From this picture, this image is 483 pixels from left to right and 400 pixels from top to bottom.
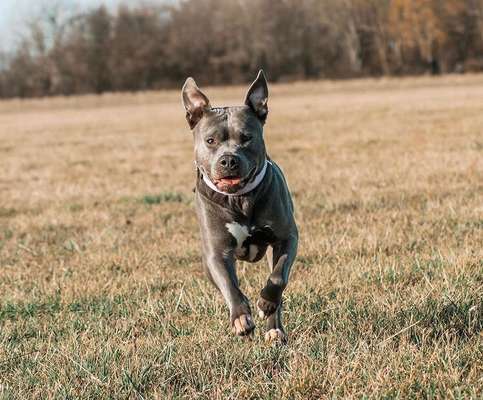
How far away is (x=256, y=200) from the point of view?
3.94 meters

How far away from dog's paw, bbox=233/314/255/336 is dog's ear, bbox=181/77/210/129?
4.37 feet

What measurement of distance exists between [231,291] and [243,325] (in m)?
0.26

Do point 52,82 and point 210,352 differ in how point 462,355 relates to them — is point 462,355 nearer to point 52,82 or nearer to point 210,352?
point 210,352

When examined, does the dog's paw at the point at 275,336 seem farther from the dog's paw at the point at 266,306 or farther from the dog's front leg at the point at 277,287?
the dog's paw at the point at 266,306

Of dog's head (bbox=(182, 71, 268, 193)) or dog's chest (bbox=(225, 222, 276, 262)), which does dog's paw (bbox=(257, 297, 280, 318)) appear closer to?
dog's chest (bbox=(225, 222, 276, 262))

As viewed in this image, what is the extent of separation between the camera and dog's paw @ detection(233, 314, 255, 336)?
3496 millimetres

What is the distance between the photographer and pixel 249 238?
399 centimetres

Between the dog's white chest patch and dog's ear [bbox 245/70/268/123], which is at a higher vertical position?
dog's ear [bbox 245/70/268/123]

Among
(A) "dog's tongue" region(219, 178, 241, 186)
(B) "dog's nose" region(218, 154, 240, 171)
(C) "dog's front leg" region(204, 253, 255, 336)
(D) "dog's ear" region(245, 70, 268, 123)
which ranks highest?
(D) "dog's ear" region(245, 70, 268, 123)

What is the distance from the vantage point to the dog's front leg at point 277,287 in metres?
3.66

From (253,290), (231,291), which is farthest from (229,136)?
(253,290)

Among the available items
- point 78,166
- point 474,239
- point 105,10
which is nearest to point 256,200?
point 474,239

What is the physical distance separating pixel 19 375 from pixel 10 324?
3.56ft

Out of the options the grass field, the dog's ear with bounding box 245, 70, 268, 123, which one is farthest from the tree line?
the dog's ear with bounding box 245, 70, 268, 123
